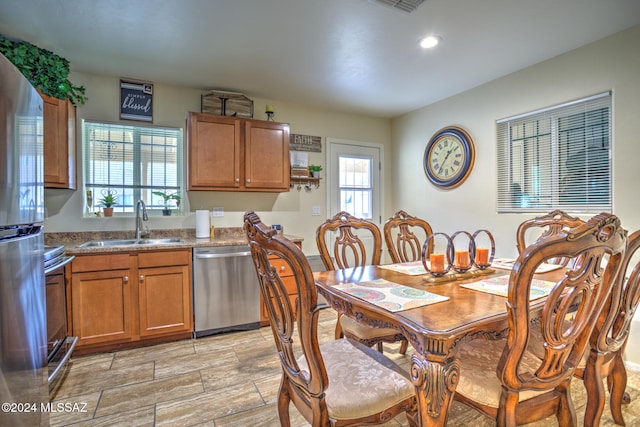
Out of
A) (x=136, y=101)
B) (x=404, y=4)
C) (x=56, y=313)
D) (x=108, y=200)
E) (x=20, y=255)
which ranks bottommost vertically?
(x=56, y=313)

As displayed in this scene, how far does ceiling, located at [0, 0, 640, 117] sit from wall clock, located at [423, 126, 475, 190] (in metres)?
0.59

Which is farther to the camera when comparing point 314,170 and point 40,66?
point 314,170

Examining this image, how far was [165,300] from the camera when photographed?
281cm

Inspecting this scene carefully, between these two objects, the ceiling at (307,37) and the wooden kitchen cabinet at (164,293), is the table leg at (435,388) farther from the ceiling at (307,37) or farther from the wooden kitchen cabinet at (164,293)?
the wooden kitchen cabinet at (164,293)

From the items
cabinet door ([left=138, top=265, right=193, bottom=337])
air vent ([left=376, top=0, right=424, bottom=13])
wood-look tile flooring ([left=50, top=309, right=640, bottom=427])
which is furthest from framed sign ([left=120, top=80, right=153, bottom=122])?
air vent ([left=376, top=0, right=424, bottom=13])

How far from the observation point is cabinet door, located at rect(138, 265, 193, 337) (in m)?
2.74

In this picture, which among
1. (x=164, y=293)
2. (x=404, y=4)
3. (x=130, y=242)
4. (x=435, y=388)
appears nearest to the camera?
(x=435, y=388)

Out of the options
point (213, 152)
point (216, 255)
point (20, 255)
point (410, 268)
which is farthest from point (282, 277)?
point (20, 255)

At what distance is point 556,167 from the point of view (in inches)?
114

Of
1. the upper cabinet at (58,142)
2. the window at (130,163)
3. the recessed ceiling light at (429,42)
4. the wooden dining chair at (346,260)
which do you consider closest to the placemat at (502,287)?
the wooden dining chair at (346,260)

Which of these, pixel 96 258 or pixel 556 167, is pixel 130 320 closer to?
pixel 96 258

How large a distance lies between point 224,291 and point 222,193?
3.92 feet

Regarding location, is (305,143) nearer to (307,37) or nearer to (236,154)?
(236,154)

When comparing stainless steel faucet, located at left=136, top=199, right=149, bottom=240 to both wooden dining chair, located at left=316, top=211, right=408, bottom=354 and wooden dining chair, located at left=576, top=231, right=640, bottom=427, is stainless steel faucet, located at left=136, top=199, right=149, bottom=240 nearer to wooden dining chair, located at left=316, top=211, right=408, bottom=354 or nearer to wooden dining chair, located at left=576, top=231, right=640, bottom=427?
wooden dining chair, located at left=316, top=211, right=408, bottom=354
